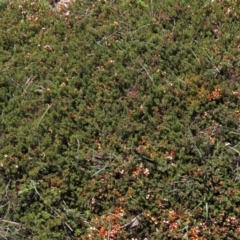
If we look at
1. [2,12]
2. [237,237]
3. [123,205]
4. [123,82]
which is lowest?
[237,237]

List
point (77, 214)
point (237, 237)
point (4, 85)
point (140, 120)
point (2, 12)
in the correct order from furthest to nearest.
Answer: point (2, 12) → point (4, 85) → point (140, 120) → point (77, 214) → point (237, 237)

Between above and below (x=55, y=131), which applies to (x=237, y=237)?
below

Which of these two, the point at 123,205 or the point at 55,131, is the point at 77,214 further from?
the point at 55,131

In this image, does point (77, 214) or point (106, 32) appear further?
point (106, 32)

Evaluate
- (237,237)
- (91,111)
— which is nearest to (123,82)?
(91,111)

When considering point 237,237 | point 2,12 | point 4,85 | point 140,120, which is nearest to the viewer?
point 237,237

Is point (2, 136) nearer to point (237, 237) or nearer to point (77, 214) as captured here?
point (77, 214)
